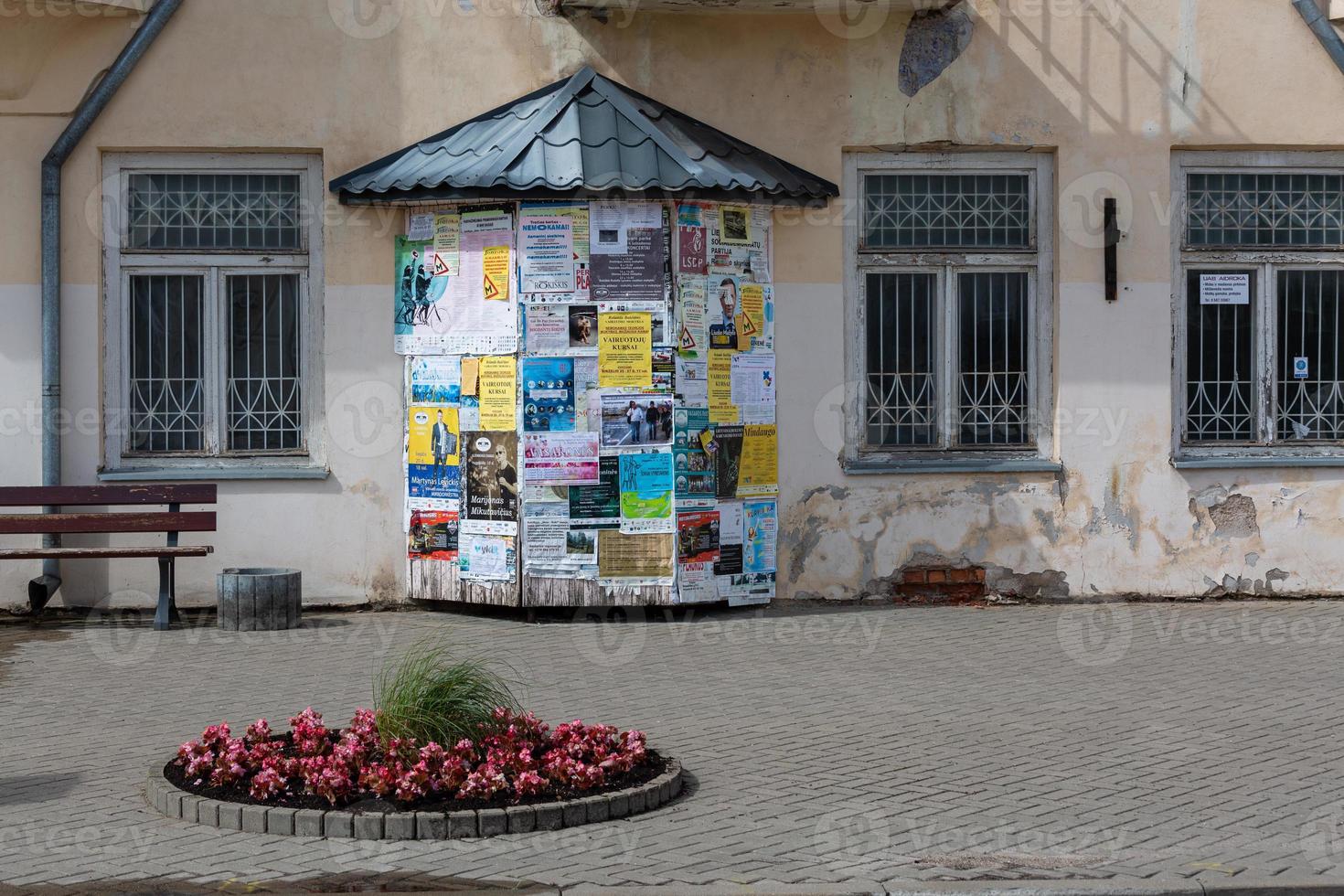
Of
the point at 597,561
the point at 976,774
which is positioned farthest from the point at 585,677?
the point at 976,774

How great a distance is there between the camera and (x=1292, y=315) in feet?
40.3

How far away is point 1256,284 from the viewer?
12250 millimetres

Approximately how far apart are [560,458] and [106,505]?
318 cm

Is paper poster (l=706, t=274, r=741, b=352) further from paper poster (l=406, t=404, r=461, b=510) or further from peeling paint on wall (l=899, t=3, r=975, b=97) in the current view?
peeling paint on wall (l=899, t=3, r=975, b=97)

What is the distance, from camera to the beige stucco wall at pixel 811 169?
37.4ft

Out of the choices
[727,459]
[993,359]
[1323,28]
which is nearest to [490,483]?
[727,459]

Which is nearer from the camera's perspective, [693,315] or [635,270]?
[635,270]

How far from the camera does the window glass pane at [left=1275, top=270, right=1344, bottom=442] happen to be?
12281mm

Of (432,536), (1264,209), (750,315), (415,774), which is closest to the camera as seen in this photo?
(415,774)

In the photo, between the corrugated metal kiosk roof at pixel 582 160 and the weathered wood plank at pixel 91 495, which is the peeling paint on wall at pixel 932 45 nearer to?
the corrugated metal kiosk roof at pixel 582 160

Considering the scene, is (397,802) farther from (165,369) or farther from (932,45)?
(932,45)

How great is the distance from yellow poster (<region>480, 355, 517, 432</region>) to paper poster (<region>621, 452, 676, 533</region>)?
2.77ft

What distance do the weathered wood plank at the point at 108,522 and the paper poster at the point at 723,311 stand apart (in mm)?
3679

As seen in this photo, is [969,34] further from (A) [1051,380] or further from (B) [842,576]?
(B) [842,576]
